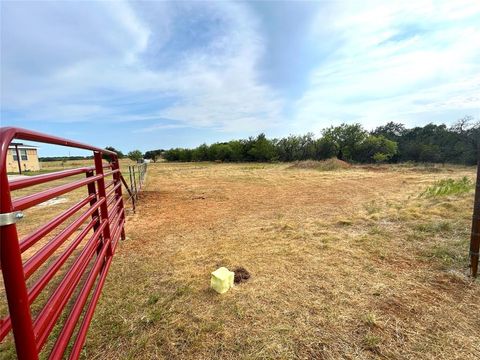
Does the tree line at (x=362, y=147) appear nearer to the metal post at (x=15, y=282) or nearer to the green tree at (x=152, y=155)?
the green tree at (x=152, y=155)

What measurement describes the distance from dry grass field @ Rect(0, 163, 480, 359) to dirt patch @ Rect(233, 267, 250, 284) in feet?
0.28

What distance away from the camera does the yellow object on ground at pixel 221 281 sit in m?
2.76

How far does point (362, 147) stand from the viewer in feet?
122

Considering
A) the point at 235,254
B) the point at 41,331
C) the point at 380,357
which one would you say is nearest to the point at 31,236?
the point at 41,331

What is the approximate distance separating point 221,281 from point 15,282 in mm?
2009

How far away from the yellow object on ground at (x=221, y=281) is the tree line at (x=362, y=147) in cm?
3492

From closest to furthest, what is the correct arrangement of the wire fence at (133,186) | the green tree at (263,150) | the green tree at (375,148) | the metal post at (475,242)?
the metal post at (475,242)
the wire fence at (133,186)
the green tree at (375,148)
the green tree at (263,150)

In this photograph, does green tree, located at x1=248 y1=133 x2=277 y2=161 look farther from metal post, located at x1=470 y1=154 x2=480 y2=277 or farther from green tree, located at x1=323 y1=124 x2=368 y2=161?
metal post, located at x1=470 y1=154 x2=480 y2=277

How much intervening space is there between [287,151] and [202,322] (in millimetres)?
39998

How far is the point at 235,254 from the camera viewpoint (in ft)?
12.6

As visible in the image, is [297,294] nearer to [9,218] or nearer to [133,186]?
[9,218]

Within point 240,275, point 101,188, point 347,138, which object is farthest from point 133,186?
point 347,138

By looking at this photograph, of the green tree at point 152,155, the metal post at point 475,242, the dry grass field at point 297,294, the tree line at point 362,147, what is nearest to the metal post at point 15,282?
the dry grass field at point 297,294

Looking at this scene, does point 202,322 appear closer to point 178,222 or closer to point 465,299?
point 465,299
